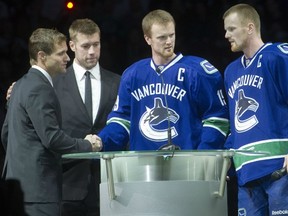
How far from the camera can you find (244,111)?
514 cm

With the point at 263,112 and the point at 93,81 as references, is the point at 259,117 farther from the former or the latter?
the point at 93,81

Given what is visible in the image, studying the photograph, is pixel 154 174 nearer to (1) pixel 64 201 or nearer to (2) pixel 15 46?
(1) pixel 64 201

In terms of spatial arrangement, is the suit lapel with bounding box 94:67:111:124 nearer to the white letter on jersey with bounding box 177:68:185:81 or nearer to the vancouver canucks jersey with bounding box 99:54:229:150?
the vancouver canucks jersey with bounding box 99:54:229:150

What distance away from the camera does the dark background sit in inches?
302

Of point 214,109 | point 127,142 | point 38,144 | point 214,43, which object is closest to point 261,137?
point 214,109

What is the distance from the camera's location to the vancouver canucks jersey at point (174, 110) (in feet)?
17.4

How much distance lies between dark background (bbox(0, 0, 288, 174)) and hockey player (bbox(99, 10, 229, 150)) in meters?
2.17

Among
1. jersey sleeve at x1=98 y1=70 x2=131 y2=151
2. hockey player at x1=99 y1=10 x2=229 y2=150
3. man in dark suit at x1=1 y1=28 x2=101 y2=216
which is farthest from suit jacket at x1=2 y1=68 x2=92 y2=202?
hockey player at x1=99 y1=10 x2=229 y2=150

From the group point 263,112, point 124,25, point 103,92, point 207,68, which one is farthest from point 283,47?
point 124,25

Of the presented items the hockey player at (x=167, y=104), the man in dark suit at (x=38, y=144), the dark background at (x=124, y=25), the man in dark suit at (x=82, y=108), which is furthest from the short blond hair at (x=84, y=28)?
the dark background at (x=124, y=25)

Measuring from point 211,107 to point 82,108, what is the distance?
855 millimetres

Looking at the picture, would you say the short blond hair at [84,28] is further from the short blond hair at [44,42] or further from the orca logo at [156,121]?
the orca logo at [156,121]

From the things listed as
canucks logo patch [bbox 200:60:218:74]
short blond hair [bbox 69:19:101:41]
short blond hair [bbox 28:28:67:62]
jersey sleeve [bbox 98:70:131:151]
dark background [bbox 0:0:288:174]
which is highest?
dark background [bbox 0:0:288:174]

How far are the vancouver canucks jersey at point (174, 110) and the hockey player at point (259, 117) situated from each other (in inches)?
4.9
